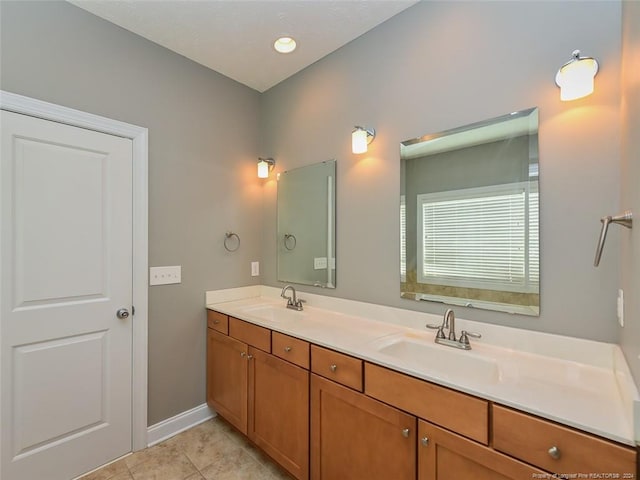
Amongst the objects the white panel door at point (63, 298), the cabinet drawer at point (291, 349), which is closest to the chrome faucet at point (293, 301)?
the cabinet drawer at point (291, 349)

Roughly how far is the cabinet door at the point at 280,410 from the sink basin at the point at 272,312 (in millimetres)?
373

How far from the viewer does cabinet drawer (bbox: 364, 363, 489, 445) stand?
1008 mm

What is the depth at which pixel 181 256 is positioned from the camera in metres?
2.25

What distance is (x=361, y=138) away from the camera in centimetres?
191

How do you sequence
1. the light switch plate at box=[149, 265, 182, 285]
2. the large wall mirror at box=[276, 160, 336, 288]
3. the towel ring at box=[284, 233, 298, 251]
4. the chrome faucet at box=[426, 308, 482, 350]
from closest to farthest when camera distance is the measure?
1. the chrome faucet at box=[426, 308, 482, 350]
2. the light switch plate at box=[149, 265, 182, 285]
3. the large wall mirror at box=[276, 160, 336, 288]
4. the towel ring at box=[284, 233, 298, 251]

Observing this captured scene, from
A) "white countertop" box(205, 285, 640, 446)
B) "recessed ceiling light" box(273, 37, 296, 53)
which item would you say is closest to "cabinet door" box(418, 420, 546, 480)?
"white countertop" box(205, 285, 640, 446)

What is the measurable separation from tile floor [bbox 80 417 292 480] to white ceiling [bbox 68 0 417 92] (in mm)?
2824

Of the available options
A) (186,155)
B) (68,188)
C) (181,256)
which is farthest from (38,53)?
(181,256)

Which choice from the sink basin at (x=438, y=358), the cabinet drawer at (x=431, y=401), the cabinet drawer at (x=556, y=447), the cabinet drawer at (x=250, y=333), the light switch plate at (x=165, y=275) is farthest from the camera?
the light switch plate at (x=165, y=275)

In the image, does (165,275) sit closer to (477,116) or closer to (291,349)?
(291,349)

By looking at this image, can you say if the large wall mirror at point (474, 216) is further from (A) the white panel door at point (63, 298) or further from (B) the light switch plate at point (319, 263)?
(A) the white panel door at point (63, 298)

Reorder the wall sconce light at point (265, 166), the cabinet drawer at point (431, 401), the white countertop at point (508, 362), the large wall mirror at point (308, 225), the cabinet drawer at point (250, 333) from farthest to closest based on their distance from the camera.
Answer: the wall sconce light at point (265, 166) → the large wall mirror at point (308, 225) → the cabinet drawer at point (250, 333) → the cabinet drawer at point (431, 401) → the white countertop at point (508, 362)

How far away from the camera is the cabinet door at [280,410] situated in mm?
1583

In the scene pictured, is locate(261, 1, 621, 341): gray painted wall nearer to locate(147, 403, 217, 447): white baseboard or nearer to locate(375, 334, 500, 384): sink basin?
locate(375, 334, 500, 384): sink basin
